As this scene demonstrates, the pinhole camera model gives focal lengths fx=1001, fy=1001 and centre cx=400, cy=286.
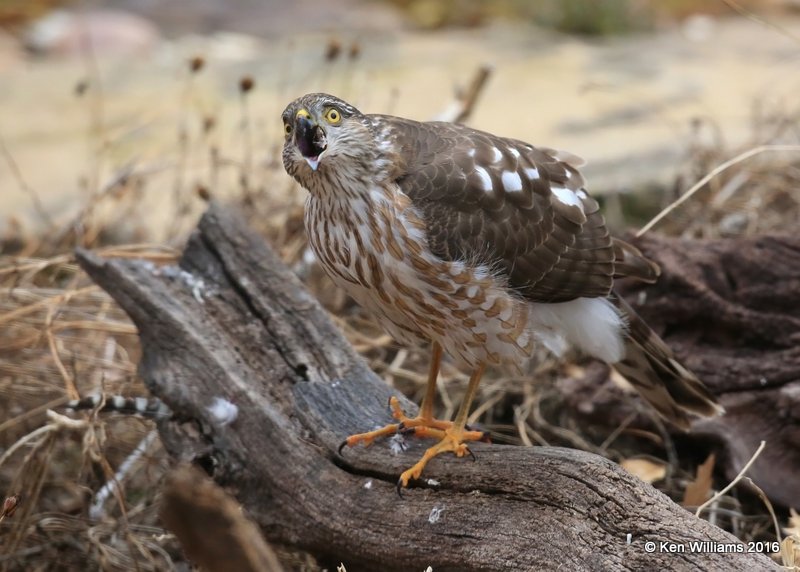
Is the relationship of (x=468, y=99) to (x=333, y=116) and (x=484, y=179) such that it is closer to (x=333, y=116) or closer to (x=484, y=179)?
(x=484, y=179)

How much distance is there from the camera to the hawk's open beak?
9.50 ft

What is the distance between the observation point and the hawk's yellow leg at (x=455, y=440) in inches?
119

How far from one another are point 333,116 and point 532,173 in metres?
0.72

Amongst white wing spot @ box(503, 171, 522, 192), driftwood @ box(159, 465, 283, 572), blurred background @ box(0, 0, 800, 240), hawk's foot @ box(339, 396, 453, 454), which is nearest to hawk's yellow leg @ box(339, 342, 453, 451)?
hawk's foot @ box(339, 396, 453, 454)

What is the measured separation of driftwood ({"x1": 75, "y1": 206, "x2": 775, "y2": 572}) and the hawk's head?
718 mm

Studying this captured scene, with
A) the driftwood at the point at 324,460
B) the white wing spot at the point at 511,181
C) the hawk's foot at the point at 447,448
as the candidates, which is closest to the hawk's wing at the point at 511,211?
the white wing spot at the point at 511,181

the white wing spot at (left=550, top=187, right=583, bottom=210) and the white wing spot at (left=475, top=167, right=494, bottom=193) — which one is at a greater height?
the white wing spot at (left=475, top=167, right=494, bottom=193)

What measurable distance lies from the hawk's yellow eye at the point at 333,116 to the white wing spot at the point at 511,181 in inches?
22.6

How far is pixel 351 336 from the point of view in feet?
14.8

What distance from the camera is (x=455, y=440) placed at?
3.14 m

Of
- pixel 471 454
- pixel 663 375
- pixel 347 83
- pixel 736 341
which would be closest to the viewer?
pixel 471 454

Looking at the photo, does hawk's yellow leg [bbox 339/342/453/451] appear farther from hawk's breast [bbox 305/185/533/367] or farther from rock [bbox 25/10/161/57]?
rock [bbox 25/10/161/57]

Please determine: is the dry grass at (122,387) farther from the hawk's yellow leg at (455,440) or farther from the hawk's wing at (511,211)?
the hawk's wing at (511,211)

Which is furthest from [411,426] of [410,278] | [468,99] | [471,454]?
[468,99]
